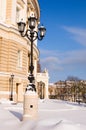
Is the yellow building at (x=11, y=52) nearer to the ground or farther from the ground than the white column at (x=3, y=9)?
nearer to the ground

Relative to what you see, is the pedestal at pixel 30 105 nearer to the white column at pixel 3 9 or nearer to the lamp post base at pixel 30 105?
the lamp post base at pixel 30 105

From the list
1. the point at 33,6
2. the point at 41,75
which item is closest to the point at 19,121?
the point at 33,6

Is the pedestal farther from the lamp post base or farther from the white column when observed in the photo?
the white column

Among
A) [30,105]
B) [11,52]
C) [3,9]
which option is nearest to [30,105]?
[30,105]

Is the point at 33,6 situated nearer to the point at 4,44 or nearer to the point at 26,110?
the point at 4,44

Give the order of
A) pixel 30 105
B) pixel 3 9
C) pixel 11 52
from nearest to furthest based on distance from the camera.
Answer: pixel 30 105 → pixel 11 52 → pixel 3 9

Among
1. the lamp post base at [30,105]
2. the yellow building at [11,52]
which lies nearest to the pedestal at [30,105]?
the lamp post base at [30,105]

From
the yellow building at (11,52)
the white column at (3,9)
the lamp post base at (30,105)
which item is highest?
the white column at (3,9)

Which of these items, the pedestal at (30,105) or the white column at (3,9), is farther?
the white column at (3,9)

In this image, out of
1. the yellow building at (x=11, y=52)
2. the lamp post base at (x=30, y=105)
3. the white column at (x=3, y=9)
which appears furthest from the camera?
the white column at (x=3, y=9)

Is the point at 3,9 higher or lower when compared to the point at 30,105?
higher

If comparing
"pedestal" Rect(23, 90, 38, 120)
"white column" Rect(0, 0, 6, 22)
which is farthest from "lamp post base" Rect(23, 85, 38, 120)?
"white column" Rect(0, 0, 6, 22)

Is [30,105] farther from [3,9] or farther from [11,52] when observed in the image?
[3,9]

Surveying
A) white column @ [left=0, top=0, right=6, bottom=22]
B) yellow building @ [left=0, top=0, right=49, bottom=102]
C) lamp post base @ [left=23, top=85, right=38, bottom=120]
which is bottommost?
lamp post base @ [left=23, top=85, right=38, bottom=120]
